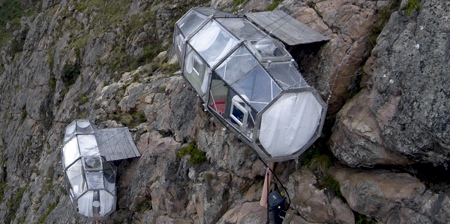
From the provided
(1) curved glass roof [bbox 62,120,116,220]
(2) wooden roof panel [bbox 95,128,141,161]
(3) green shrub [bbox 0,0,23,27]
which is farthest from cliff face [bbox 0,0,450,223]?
(3) green shrub [bbox 0,0,23,27]

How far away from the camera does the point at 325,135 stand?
10.5 meters

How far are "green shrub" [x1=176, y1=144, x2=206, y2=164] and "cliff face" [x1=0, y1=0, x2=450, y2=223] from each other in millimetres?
69

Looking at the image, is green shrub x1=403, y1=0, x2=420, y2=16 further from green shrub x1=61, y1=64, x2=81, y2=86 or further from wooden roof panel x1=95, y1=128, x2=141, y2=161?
green shrub x1=61, y1=64, x2=81, y2=86

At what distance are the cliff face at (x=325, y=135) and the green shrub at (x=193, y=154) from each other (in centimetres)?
7

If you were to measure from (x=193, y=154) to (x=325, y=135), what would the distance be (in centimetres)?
477

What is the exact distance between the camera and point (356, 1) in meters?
11.5

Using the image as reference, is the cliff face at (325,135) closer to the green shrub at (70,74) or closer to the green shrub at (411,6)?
the green shrub at (411,6)

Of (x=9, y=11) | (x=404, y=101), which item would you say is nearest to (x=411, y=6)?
(x=404, y=101)

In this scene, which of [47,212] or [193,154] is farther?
[47,212]

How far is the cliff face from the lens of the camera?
862 cm

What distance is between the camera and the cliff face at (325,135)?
28.3ft

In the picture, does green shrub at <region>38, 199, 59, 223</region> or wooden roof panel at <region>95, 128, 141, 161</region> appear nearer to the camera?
wooden roof panel at <region>95, 128, 141, 161</region>

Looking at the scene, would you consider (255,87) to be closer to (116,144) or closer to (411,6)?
(411,6)

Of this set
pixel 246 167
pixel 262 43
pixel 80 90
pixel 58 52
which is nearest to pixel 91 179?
pixel 246 167
